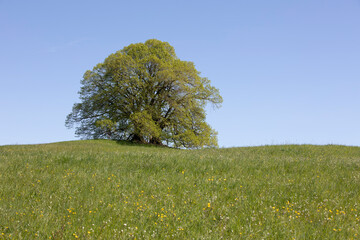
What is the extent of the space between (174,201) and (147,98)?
29.0m

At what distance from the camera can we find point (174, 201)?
6.98m

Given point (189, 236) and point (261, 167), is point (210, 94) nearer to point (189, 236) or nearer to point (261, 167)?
point (261, 167)

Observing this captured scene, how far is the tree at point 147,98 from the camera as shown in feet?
113

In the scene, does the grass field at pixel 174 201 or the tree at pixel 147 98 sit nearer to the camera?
the grass field at pixel 174 201

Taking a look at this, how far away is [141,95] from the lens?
116 ft

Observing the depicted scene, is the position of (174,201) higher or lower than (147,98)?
lower

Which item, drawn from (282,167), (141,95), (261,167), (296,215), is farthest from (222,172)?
(141,95)

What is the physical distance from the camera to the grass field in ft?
18.3

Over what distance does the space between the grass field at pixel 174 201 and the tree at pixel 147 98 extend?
2299cm

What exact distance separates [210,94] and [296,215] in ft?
102

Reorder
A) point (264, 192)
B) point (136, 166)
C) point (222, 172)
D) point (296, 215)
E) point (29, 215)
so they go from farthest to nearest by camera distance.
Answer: point (136, 166) < point (222, 172) < point (264, 192) < point (296, 215) < point (29, 215)

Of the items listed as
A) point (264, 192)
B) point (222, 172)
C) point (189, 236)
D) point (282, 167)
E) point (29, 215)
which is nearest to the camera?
point (189, 236)

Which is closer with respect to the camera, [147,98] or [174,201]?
[174,201]

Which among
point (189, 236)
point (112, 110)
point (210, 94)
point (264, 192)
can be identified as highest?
point (210, 94)
